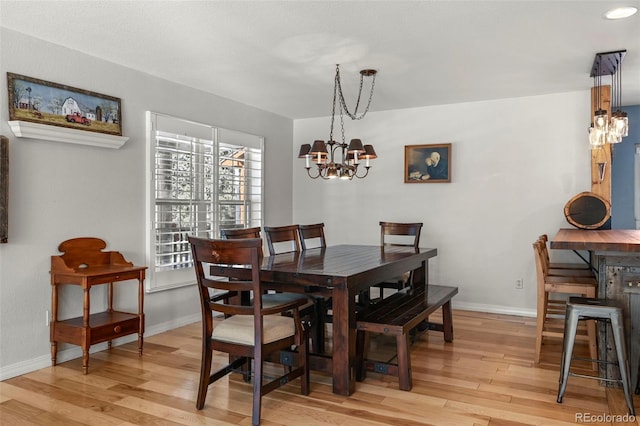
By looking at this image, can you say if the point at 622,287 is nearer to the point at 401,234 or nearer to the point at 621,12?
the point at 621,12

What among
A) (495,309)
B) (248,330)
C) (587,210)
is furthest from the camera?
(495,309)

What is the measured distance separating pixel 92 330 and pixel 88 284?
0.33 m

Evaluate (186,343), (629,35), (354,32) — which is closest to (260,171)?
(186,343)

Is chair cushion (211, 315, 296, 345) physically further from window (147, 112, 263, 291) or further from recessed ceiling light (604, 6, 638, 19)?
recessed ceiling light (604, 6, 638, 19)

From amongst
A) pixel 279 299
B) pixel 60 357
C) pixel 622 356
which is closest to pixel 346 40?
pixel 279 299

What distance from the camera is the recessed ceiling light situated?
276 cm

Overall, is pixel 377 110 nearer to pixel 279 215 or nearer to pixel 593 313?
pixel 279 215

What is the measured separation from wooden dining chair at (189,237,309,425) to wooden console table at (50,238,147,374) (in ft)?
3.64

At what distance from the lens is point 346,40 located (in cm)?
330

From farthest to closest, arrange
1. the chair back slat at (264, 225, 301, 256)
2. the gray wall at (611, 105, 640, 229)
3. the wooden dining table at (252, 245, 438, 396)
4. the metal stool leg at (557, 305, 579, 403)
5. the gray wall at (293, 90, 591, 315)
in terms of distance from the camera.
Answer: the gray wall at (611, 105, 640, 229) < the gray wall at (293, 90, 591, 315) < the chair back slat at (264, 225, 301, 256) < the wooden dining table at (252, 245, 438, 396) < the metal stool leg at (557, 305, 579, 403)

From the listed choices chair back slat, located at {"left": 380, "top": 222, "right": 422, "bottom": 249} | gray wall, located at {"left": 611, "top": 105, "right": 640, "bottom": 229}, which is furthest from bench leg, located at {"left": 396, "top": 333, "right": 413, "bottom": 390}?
gray wall, located at {"left": 611, "top": 105, "right": 640, "bottom": 229}

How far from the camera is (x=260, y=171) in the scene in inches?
223

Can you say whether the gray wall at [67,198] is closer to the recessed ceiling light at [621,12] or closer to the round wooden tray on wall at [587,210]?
the recessed ceiling light at [621,12]

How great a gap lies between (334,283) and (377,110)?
3.46 m
